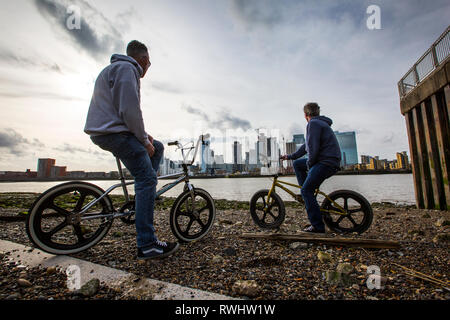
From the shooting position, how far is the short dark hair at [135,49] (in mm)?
3010

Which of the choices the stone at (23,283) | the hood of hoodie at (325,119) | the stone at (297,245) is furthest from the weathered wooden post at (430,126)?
the stone at (23,283)

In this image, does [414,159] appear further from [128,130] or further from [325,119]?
[128,130]

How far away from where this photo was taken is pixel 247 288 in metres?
1.87

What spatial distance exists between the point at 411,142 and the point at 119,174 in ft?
34.7

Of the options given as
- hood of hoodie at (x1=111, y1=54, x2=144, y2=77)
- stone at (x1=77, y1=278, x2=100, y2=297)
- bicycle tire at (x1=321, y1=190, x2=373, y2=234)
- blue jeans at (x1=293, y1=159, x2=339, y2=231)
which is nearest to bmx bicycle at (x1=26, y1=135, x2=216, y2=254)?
stone at (x1=77, y1=278, x2=100, y2=297)

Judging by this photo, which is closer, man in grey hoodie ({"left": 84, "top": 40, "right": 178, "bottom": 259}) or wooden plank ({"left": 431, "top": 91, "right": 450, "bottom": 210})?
man in grey hoodie ({"left": 84, "top": 40, "right": 178, "bottom": 259})

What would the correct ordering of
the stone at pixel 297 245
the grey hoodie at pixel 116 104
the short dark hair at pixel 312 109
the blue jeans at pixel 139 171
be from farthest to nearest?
the short dark hair at pixel 312 109 < the stone at pixel 297 245 < the blue jeans at pixel 139 171 < the grey hoodie at pixel 116 104

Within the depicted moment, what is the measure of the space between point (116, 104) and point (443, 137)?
932 centimetres

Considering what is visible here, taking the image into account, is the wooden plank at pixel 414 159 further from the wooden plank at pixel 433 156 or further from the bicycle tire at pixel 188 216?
the bicycle tire at pixel 188 216

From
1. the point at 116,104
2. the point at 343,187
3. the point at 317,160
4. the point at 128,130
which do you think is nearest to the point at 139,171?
the point at 128,130

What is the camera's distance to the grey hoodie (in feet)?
8.34

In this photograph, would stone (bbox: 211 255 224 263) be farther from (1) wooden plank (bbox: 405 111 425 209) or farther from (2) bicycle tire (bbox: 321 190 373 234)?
(1) wooden plank (bbox: 405 111 425 209)

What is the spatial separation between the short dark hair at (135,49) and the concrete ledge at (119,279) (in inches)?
111
